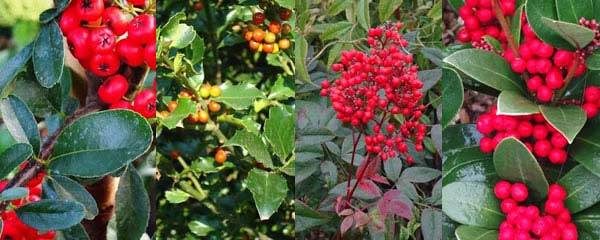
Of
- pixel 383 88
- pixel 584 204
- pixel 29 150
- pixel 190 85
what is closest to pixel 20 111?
pixel 29 150

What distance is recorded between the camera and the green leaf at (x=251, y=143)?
1520 mm

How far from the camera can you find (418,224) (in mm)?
1540

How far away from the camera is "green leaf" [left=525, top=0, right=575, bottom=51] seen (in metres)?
1.24

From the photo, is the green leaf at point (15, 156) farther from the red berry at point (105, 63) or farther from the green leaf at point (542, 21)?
the green leaf at point (542, 21)

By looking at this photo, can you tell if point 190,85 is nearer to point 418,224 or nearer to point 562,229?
point 418,224

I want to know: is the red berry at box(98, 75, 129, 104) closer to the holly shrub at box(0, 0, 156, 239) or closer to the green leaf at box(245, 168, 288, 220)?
the holly shrub at box(0, 0, 156, 239)

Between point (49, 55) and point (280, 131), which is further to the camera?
point (280, 131)

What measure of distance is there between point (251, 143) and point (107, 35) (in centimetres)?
36

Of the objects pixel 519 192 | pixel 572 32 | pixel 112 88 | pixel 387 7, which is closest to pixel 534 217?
pixel 519 192

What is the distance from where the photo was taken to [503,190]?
134 centimetres

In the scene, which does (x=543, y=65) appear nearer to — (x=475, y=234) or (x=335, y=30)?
(x=475, y=234)

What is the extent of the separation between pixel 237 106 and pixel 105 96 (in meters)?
0.29

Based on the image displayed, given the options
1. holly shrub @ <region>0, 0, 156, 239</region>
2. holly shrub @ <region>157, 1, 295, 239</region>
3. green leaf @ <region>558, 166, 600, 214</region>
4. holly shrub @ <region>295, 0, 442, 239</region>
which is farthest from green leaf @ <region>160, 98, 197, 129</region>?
green leaf @ <region>558, 166, 600, 214</region>

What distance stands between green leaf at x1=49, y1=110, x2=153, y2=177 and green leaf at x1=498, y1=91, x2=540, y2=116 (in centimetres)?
Answer: 52
